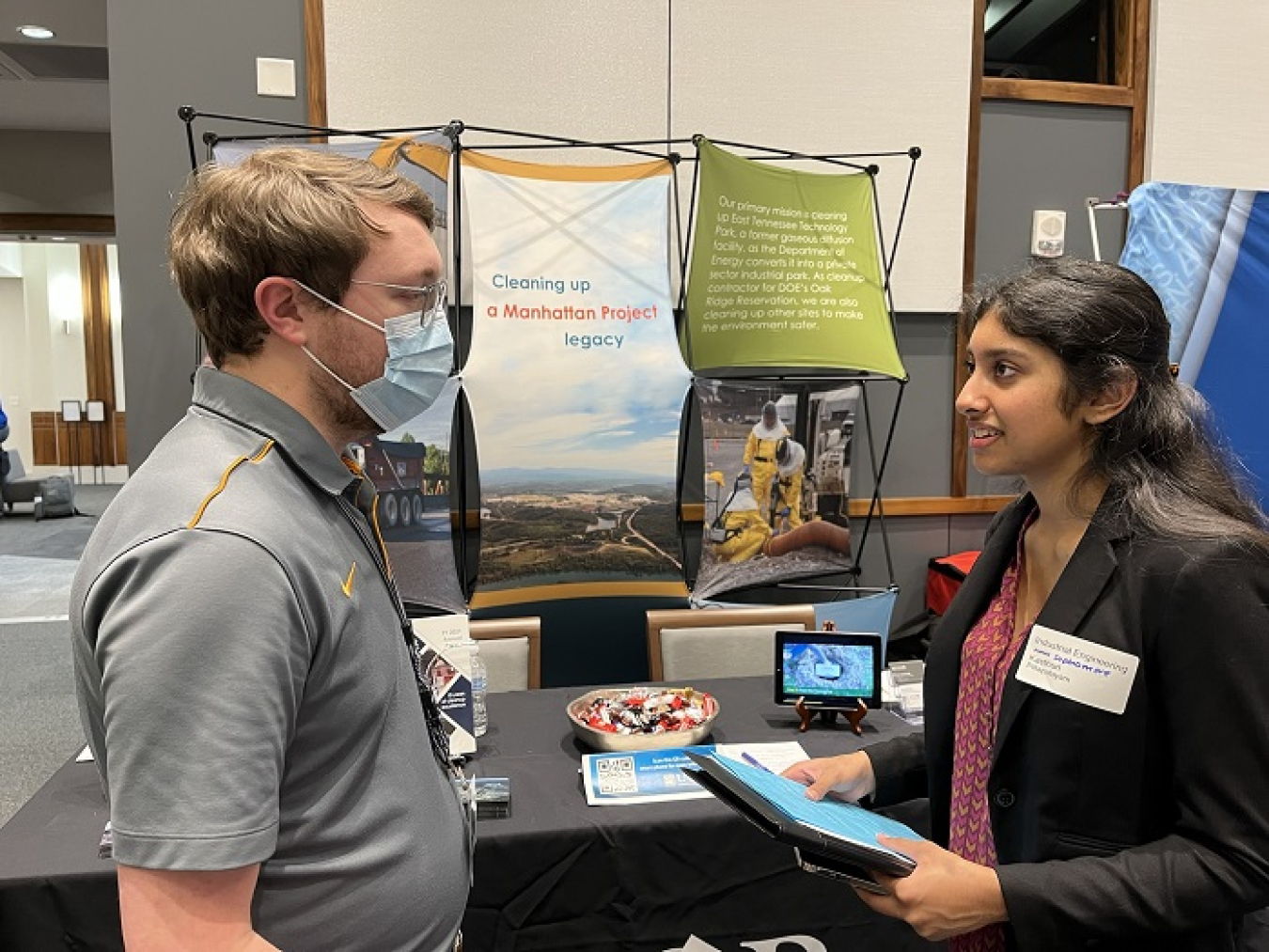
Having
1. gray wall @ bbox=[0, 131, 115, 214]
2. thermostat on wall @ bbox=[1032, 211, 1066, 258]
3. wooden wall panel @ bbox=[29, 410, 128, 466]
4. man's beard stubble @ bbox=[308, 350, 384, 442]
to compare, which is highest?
gray wall @ bbox=[0, 131, 115, 214]

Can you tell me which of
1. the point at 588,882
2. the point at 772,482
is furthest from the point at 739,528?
the point at 588,882

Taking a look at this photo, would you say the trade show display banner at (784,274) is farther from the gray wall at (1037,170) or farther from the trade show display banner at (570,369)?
the gray wall at (1037,170)

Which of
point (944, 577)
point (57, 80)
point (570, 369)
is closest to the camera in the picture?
point (570, 369)

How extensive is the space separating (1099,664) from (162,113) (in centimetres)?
302

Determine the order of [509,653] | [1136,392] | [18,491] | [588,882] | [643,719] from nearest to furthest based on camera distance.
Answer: [1136,392] → [588,882] → [643,719] → [509,653] → [18,491]

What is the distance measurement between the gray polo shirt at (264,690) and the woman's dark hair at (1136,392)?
821mm

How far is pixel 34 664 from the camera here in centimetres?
443

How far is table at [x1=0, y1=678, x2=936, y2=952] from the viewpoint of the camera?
1.32 metres

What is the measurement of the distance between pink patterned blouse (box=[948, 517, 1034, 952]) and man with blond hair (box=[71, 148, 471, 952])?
639mm

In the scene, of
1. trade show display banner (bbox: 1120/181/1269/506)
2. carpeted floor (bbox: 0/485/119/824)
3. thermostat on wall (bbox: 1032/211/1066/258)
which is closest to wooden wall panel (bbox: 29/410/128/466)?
carpeted floor (bbox: 0/485/119/824)

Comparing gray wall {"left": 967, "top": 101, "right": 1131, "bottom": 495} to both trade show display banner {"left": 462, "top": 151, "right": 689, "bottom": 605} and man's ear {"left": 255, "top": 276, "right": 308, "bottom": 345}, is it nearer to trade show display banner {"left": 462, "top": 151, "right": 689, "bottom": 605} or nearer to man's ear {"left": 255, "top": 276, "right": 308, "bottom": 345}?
trade show display banner {"left": 462, "top": 151, "right": 689, "bottom": 605}

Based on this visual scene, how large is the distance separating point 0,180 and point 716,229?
20.4ft

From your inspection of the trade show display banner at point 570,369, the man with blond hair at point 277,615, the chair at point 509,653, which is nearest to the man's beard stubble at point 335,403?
the man with blond hair at point 277,615

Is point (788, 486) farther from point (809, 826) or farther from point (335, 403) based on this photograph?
point (335, 403)
